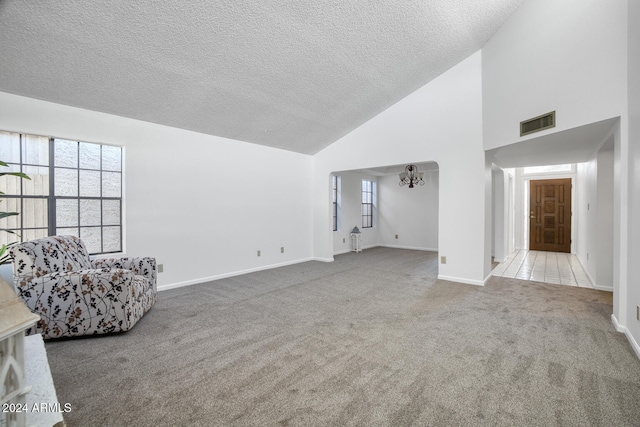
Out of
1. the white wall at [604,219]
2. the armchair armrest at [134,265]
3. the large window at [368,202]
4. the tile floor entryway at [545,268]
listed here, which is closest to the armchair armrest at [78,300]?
the armchair armrest at [134,265]

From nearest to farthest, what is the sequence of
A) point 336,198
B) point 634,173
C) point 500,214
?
point 634,173
point 500,214
point 336,198

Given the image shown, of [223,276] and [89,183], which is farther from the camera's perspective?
[223,276]

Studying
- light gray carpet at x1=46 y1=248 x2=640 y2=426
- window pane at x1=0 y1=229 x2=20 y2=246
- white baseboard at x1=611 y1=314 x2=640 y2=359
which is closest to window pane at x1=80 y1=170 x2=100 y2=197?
Answer: window pane at x1=0 y1=229 x2=20 y2=246

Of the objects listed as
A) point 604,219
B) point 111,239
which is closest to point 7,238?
point 111,239

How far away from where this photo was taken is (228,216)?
16.3ft

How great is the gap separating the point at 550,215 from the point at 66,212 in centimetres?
1029

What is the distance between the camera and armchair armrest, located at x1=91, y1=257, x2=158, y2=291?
3.33 meters

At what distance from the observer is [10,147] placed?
3.12 m

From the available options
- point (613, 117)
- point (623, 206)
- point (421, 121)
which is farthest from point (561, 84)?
point (421, 121)

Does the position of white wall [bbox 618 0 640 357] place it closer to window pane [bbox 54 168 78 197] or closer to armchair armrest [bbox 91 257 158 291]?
armchair armrest [bbox 91 257 158 291]

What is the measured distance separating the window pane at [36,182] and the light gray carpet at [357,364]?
1797 mm

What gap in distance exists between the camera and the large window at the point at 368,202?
877 centimetres

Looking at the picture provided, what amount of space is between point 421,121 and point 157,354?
484cm

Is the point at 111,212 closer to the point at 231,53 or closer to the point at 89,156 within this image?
the point at 89,156
